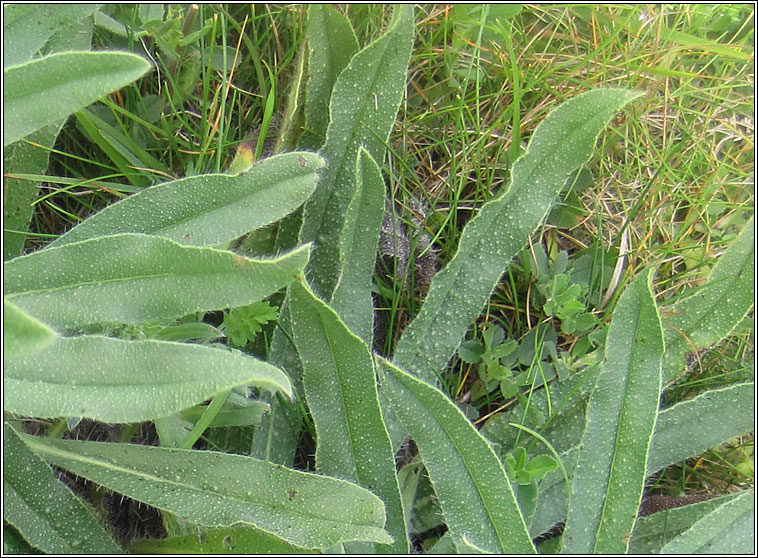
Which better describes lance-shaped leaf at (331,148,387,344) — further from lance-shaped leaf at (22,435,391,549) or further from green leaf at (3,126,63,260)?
green leaf at (3,126,63,260)

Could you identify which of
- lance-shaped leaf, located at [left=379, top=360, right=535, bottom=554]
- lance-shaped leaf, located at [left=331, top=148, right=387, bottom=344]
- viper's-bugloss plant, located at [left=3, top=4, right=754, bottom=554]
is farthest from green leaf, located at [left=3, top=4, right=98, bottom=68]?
lance-shaped leaf, located at [left=379, top=360, right=535, bottom=554]

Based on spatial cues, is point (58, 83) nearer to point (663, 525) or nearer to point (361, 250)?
point (361, 250)

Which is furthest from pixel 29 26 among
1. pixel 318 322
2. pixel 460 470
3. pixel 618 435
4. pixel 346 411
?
pixel 618 435

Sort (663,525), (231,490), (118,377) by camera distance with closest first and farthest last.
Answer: (118,377)
(231,490)
(663,525)

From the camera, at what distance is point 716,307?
1.13m

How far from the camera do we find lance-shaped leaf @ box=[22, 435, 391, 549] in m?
Result: 0.91

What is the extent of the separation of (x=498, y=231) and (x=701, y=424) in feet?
1.51

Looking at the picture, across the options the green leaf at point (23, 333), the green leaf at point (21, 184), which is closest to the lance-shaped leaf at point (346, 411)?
the green leaf at point (23, 333)

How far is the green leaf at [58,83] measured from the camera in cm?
79

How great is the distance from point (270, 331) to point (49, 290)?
355 millimetres

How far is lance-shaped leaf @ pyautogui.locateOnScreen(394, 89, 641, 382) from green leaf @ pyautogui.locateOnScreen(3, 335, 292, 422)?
389 millimetres

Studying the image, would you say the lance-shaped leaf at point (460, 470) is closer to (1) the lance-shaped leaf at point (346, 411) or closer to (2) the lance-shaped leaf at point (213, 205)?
(1) the lance-shaped leaf at point (346, 411)

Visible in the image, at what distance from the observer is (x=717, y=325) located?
113 cm

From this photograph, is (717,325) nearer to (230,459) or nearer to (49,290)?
(230,459)
